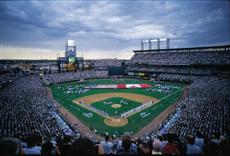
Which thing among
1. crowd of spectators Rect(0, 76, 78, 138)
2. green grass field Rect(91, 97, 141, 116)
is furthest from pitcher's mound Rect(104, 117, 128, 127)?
crowd of spectators Rect(0, 76, 78, 138)

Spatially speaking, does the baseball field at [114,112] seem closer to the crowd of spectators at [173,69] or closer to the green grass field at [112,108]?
the green grass field at [112,108]

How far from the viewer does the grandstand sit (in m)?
7.96

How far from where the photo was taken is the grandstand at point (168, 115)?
26.1 ft

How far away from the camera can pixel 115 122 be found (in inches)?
1069

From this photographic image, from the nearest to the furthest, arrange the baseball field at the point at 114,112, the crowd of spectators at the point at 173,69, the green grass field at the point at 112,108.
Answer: the baseball field at the point at 114,112
the green grass field at the point at 112,108
the crowd of spectators at the point at 173,69

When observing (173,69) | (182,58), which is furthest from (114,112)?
(182,58)

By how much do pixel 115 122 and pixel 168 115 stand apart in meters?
9.84

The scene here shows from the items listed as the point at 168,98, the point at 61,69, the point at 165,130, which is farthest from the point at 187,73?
the point at 61,69

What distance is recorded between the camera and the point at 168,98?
4156cm

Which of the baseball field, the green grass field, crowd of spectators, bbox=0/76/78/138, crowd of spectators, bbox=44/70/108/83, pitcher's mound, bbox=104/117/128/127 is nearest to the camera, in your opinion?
crowd of spectators, bbox=0/76/78/138

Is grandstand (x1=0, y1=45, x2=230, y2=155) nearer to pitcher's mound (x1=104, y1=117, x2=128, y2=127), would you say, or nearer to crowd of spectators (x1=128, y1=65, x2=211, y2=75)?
crowd of spectators (x1=128, y1=65, x2=211, y2=75)

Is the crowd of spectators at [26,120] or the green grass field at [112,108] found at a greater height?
the crowd of spectators at [26,120]

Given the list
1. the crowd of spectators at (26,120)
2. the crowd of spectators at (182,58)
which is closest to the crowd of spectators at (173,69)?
the crowd of spectators at (182,58)

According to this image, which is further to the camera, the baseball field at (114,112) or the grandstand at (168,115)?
the baseball field at (114,112)
